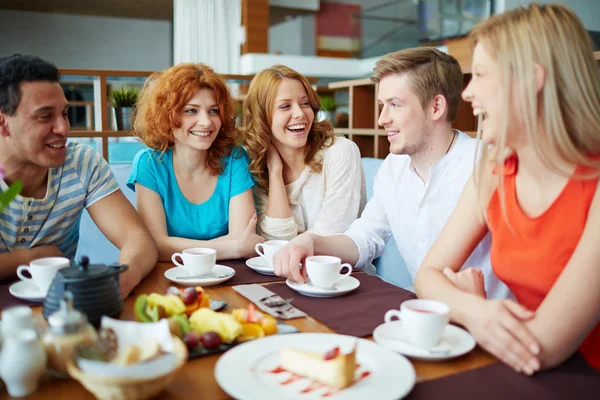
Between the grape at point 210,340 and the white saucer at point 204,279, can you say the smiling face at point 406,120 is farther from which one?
the grape at point 210,340

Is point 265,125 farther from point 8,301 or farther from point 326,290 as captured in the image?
point 8,301

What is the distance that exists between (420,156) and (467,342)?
3.00 ft

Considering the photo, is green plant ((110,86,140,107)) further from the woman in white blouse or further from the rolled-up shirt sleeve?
the rolled-up shirt sleeve

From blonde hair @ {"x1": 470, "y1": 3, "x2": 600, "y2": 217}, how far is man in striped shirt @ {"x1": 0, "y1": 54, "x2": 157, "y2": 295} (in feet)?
2.97

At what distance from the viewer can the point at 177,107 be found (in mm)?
1945

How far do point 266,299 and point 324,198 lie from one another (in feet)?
3.41

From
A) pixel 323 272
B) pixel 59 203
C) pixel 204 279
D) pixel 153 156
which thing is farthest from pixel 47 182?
pixel 323 272

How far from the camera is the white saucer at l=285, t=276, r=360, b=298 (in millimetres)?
1160

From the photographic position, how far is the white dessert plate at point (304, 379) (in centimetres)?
71

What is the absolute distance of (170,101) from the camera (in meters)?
1.93

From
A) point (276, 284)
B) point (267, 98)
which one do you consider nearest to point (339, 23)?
point (267, 98)

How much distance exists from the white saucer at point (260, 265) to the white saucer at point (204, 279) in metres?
0.07

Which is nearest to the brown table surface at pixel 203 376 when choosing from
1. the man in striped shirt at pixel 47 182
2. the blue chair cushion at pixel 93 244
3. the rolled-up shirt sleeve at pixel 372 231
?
the man in striped shirt at pixel 47 182

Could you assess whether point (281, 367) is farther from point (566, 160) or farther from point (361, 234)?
point (361, 234)
